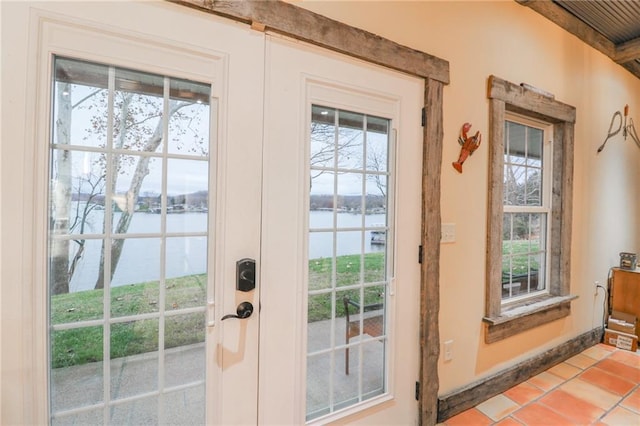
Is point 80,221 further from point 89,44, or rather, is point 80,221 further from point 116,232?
point 89,44

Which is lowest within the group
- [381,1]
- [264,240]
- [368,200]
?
[264,240]

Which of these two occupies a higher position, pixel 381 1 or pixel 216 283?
pixel 381 1

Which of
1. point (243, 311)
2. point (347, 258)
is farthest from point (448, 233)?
point (243, 311)

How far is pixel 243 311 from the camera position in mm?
1313

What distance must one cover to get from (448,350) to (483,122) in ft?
5.27

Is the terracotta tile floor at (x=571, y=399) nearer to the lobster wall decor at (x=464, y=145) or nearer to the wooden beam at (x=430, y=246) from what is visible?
the wooden beam at (x=430, y=246)

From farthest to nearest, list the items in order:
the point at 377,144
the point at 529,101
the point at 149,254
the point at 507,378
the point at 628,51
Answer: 1. the point at 628,51
2. the point at 529,101
3. the point at 507,378
4. the point at 377,144
5. the point at 149,254

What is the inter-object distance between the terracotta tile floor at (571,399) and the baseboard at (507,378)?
4cm

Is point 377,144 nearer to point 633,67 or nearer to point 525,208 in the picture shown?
Result: point 525,208

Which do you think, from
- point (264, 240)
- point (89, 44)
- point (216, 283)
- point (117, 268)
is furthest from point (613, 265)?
point (89, 44)

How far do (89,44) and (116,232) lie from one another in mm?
708

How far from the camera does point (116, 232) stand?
3.75 ft

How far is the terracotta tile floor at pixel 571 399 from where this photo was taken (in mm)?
1872

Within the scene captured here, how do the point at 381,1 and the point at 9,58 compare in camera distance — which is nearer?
the point at 9,58
